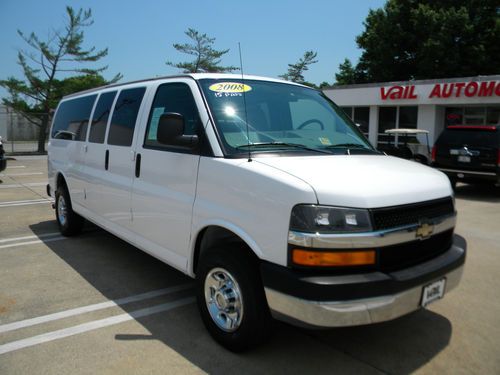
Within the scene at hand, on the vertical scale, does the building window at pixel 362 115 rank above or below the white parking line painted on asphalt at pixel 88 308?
above

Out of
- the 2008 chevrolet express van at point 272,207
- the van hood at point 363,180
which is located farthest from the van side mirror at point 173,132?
the van hood at point 363,180

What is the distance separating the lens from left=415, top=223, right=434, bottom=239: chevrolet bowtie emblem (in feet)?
9.62

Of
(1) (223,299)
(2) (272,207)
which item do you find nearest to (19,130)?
(1) (223,299)

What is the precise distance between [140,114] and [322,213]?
2414 millimetres

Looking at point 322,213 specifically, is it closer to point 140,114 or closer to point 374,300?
point 374,300

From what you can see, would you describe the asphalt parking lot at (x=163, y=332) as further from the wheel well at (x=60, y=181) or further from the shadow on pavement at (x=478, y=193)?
the shadow on pavement at (x=478, y=193)

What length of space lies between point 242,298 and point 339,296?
2.33 ft

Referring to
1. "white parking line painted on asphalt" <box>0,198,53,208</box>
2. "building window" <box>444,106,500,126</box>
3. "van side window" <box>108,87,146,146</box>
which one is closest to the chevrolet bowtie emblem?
"van side window" <box>108,87,146,146</box>

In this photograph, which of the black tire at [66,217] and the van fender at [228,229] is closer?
the van fender at [228,229]

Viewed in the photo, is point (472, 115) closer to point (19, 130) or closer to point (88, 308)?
point (88, 308)

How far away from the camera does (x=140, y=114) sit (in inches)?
170

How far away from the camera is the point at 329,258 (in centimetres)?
263

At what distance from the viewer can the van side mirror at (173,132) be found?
11.1 ft

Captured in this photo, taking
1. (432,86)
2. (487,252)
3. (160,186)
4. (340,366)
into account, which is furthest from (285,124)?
(432,86)
